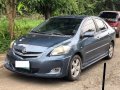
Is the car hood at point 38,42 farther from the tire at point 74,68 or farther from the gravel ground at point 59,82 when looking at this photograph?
the gravel ground at point 59,82

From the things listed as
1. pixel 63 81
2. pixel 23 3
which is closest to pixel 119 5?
pixel 23 3

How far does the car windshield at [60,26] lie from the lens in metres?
7.39

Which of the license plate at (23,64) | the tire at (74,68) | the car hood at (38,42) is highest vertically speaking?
the car hood at (38,42)

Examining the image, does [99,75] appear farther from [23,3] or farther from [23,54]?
[23,3]

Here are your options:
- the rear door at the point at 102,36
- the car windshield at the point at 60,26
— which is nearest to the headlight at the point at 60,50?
the car windshield at the point at 60,26

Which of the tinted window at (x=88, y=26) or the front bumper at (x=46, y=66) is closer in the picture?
the front bumper at (x=46, y=66)

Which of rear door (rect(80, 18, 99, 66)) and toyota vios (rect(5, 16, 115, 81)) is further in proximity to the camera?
rear door (rect(80, 18, 99, 66))

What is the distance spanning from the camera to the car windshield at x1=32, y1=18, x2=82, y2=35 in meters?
7.39

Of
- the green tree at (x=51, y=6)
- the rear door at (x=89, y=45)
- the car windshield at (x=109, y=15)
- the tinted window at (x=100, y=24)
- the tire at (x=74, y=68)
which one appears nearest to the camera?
the tire at (x=74, y=68)

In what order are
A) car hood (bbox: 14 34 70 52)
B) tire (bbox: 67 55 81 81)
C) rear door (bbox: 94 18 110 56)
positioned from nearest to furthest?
1. car hood (bbox: 14 34 70 52)
2. tire (bbox: 67 55 81 81)
3. rear door (bbox: 94 18 110 56)

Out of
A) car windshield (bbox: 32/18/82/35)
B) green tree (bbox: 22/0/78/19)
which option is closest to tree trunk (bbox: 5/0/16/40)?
green tree (bbox: 22/0/78/19)

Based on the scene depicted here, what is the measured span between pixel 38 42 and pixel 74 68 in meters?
1.00

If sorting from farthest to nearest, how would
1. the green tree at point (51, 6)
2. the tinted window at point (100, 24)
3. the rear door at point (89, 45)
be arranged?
the green tree at point (51, 6), the tinted window at point (100, 24), the rear door at point (89, 45)

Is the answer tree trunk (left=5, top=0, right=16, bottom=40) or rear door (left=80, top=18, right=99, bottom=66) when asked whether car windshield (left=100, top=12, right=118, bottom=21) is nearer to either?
tree trunk (left=5, top=0, right=16, bottom=40)
